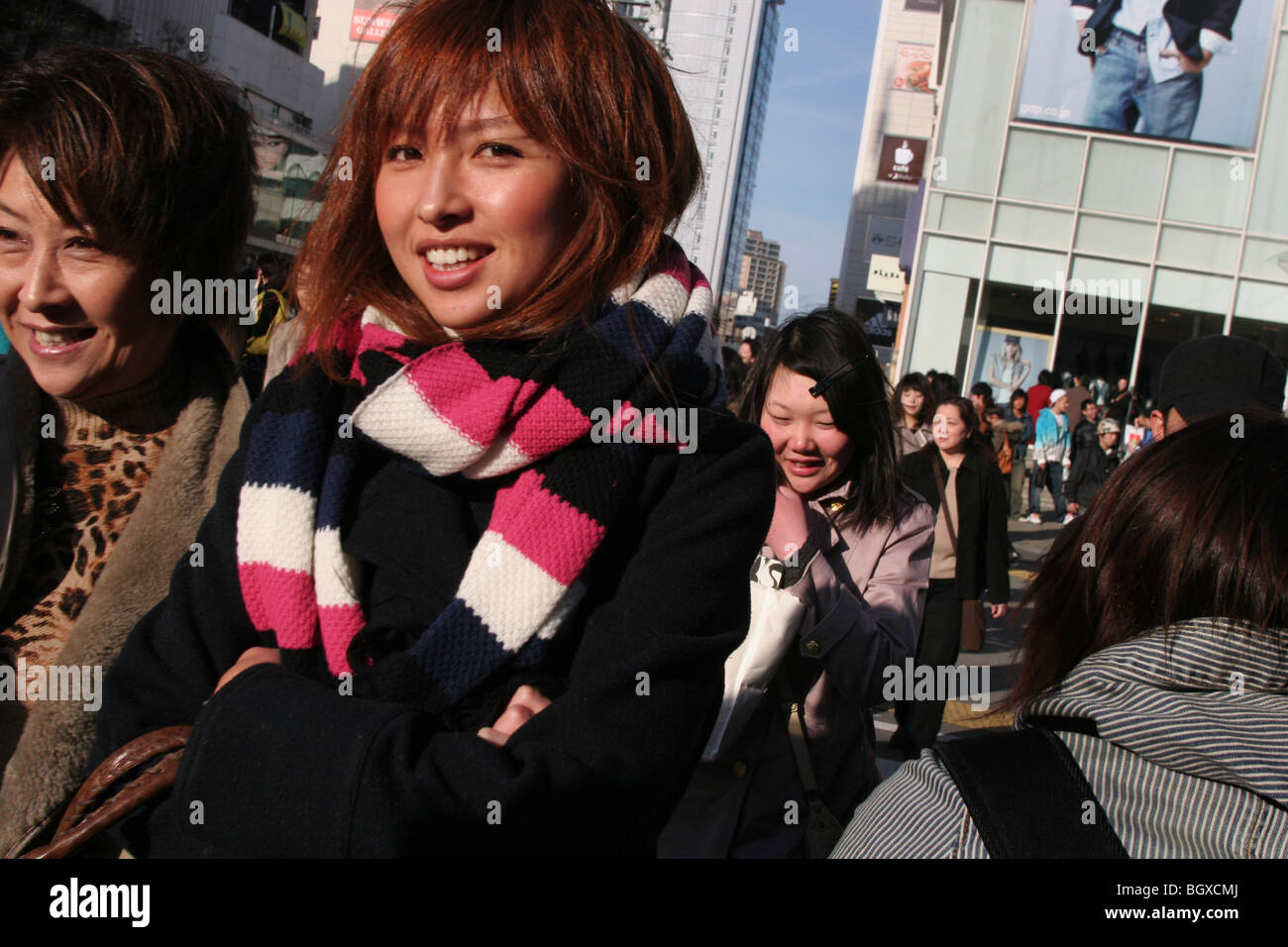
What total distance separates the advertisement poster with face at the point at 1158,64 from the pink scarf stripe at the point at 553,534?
780 inches

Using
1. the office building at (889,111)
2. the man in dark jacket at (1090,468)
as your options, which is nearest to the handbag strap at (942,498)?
the man in dark jacket at (1090,468)

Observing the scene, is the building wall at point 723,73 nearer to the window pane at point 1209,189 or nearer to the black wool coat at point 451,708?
the window pane at point 1209,189

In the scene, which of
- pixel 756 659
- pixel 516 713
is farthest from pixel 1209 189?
pixel 516 713

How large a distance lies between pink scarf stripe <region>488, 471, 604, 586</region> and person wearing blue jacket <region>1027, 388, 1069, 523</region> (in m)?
14.9

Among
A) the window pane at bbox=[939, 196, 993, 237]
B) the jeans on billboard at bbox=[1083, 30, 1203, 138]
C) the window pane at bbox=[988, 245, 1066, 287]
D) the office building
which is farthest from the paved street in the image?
the office building

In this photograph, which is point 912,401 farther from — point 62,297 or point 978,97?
point 978,97

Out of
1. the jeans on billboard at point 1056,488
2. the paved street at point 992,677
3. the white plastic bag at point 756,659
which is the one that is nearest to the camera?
the white plastic bag at point 756,659

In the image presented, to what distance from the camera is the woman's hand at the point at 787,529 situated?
252 cm

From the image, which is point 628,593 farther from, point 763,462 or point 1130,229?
point 1130,229

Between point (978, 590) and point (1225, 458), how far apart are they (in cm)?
390

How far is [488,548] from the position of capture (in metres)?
1.29

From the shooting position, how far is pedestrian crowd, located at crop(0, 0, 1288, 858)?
1184mm

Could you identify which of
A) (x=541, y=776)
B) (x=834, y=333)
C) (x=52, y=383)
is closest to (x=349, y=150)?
(x=52, y=383)

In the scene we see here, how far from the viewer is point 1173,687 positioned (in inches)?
51.0
